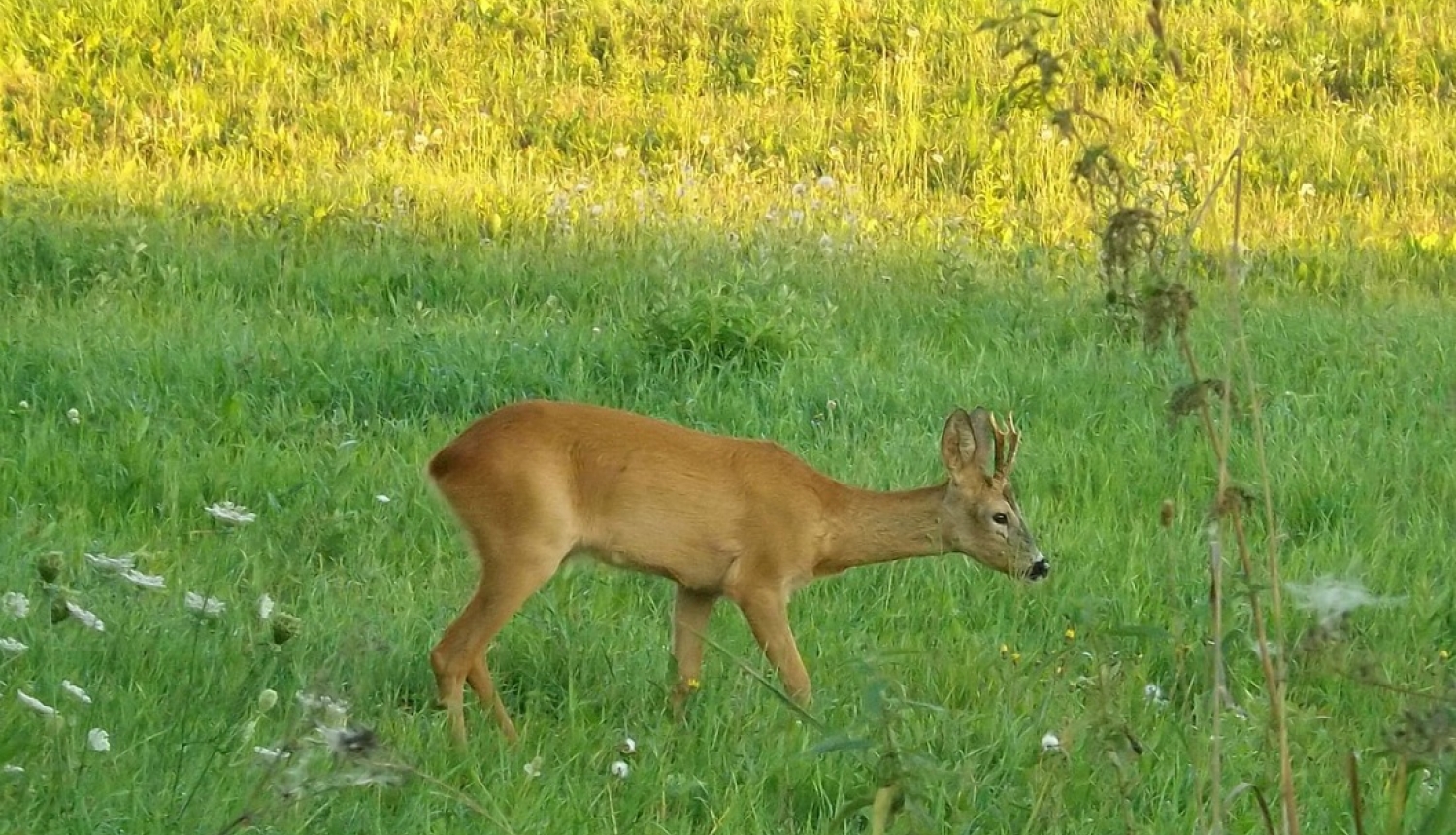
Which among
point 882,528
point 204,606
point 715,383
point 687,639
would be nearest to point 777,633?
point 687,639

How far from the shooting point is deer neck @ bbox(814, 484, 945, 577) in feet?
18.3

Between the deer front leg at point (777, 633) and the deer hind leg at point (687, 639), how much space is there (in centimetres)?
16

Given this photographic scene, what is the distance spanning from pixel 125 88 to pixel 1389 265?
7589 mm

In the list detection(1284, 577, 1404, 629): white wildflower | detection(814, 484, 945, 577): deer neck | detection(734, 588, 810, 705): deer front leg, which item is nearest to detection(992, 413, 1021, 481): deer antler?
detection(814, 484, 945, 577): deer neck

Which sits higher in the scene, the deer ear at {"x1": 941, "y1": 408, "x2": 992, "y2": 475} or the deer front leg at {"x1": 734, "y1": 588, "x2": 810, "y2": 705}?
the deer ear at {"x1": 941, "y1": 408, "x2": 992, "y2": 475}

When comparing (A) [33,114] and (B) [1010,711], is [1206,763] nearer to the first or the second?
(B) [1010,711]

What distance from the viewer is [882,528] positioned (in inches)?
221

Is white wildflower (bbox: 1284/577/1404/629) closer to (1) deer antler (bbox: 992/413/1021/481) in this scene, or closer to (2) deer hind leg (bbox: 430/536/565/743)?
(2) deer hind leg (bbox: 430/536/565/743)

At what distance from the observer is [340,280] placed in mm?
8938

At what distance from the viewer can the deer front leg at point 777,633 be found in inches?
196

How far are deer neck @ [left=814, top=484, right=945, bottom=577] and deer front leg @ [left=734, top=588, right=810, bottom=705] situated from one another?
0.89 feet

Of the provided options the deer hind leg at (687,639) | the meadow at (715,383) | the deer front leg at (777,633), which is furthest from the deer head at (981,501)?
the deer hind leg at (687,639)

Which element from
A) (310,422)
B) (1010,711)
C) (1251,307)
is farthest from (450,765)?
(1251,307)

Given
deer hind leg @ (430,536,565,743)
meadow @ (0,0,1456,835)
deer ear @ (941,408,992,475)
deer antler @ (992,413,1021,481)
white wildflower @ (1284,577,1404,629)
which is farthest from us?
deer ear @ (941,408,992,475)
